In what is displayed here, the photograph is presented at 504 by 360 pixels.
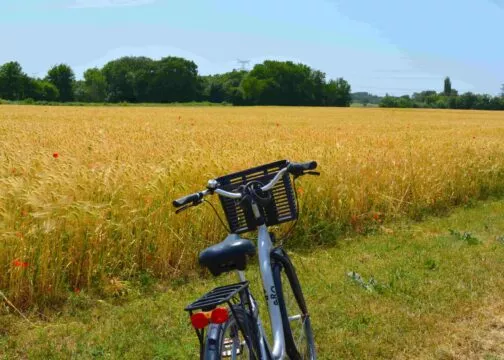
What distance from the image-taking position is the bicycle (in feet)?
7.26

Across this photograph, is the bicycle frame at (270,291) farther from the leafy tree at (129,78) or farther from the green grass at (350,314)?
the leafy tree at (129,78)

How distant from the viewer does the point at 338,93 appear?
311 ft

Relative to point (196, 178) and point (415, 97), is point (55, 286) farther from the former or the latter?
A: point (415, 97)

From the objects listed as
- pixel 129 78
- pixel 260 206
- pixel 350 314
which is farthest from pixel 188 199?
pixel 129 78

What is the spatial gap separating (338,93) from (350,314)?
9197 centimetres

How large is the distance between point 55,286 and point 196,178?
2.40m

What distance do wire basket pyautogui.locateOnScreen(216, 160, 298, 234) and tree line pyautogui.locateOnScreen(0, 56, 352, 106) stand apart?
84586mm

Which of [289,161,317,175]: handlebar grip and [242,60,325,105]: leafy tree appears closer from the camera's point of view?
[289,161,317,175]: handlebar grip

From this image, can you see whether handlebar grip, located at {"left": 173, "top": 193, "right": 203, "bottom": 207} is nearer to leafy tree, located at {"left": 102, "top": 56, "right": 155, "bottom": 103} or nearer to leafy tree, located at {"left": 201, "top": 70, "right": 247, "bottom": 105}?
leafy tree, located at {"left": 201, "top": 70, "right": 247, "bottom": 105}

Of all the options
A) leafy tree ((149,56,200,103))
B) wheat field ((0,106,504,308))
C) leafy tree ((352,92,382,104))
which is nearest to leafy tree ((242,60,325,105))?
leafy tree ((149,56,200,103))

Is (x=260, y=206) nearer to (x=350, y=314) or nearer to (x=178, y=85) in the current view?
(x=350, y=314)

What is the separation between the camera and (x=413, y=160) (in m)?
10.3

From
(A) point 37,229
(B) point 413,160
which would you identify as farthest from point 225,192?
(B) point 413,160

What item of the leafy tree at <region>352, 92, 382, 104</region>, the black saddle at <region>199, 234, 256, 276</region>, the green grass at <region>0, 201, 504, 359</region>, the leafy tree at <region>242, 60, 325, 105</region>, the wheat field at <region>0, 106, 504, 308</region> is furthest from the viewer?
the leafy tree at <region>352, 92, 382, 104</region>
